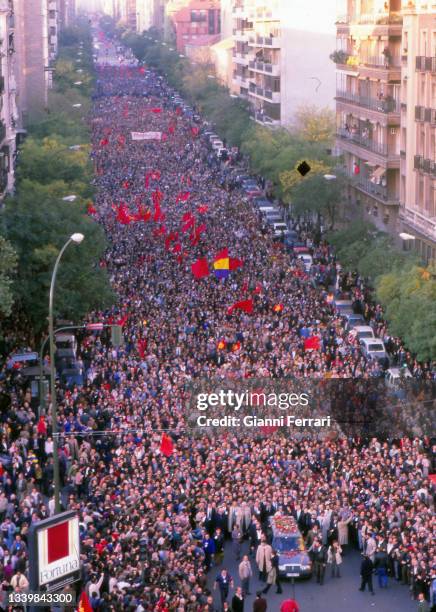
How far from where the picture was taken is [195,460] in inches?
1236

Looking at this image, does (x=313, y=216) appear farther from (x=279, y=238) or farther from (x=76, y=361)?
(x=76, y=361)

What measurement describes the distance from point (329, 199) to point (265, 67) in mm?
47203

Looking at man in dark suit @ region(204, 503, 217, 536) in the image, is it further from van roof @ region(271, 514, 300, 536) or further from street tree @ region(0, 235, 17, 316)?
street tree @ region(0, 235, 17, 316)

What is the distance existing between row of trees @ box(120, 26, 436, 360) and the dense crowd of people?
1307 millimetres

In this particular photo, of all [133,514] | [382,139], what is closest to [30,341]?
[133,514]

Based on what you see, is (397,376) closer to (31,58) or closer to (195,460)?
(195,460)

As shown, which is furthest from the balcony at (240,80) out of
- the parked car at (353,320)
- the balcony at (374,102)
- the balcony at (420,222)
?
the parked car at (353,320)

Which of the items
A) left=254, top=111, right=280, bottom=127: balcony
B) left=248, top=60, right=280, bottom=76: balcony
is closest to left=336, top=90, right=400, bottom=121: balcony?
left=254, top=111, right=280, bottom=127: balcony

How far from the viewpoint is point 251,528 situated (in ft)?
91.9

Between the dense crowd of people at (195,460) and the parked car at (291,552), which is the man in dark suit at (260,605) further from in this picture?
the parked car at (291,552)

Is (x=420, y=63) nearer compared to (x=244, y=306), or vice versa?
(x=244, y=306)

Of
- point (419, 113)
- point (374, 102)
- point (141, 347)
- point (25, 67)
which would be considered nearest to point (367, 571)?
point (141, 347)

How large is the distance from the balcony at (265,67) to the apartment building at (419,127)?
45.2 metres

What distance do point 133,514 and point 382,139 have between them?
141 ft
